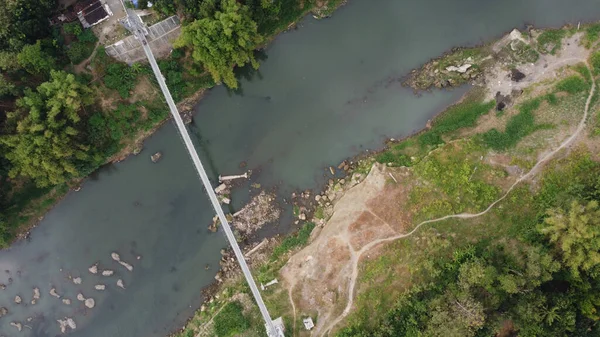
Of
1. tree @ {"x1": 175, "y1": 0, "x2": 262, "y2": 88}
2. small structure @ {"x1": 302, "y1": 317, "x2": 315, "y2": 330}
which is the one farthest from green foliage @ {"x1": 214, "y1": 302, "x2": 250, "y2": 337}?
tree @ {"x1": 175, "y1": 0, "x2": 262, "y2": 88}

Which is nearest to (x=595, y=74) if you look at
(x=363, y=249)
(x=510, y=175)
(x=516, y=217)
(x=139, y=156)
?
(x=510, y=175)

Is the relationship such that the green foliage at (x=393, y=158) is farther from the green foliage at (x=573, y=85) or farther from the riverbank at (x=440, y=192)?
the green foliage at (x=573, y=85)

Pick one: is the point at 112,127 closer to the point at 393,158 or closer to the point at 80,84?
the point at 80,84

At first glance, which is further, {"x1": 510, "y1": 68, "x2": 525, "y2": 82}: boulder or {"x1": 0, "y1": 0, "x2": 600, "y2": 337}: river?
{"x1": 0, "y1": 0, "x2": 600, "y2": 337}: river

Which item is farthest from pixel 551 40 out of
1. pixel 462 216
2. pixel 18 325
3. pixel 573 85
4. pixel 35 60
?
pixel 18 325

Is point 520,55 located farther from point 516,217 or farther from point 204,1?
point 204,1

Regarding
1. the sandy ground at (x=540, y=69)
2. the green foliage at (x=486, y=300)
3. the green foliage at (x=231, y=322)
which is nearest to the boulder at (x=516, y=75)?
the sandy ground at (x=540, y=69)

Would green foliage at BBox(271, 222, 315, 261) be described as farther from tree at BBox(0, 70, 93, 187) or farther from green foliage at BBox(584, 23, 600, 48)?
green foliage at BBox(584, 23, 600, 48)
